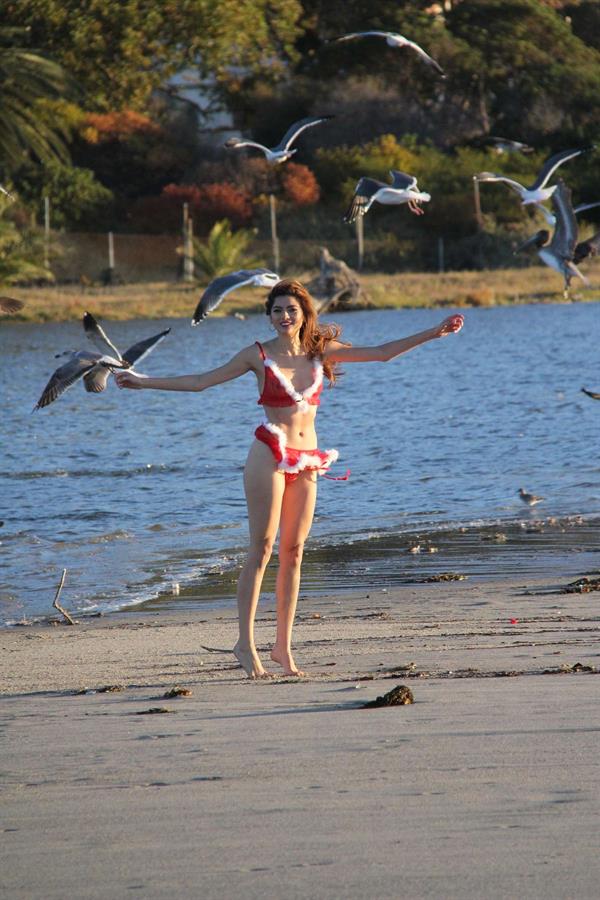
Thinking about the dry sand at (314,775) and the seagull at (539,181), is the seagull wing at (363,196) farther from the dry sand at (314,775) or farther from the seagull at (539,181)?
the dry sand at (314,775)

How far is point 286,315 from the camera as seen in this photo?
20.5 ft

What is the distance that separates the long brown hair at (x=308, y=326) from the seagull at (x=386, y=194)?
575cm

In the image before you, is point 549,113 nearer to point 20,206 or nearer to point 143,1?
point 143,1

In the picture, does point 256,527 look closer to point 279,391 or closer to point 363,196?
point 279,391

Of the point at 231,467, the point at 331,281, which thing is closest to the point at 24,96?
the point at 331,281

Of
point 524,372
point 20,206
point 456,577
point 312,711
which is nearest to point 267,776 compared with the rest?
point 312,711

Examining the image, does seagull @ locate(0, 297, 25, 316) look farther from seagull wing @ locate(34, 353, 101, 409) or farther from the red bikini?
the red bikini

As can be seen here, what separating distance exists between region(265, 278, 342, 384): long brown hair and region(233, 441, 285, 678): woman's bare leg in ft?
1.39

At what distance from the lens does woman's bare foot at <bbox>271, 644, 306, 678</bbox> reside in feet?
20.8

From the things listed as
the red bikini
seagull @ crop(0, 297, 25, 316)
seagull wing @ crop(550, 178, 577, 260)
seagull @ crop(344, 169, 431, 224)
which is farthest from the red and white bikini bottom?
seagull wing @ crop(550, 178, 577, 260)

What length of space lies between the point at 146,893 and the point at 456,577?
6.07 meters

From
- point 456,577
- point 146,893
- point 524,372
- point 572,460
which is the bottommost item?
point 524,372

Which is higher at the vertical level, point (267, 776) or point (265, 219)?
point (267, 776)

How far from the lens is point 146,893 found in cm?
366
